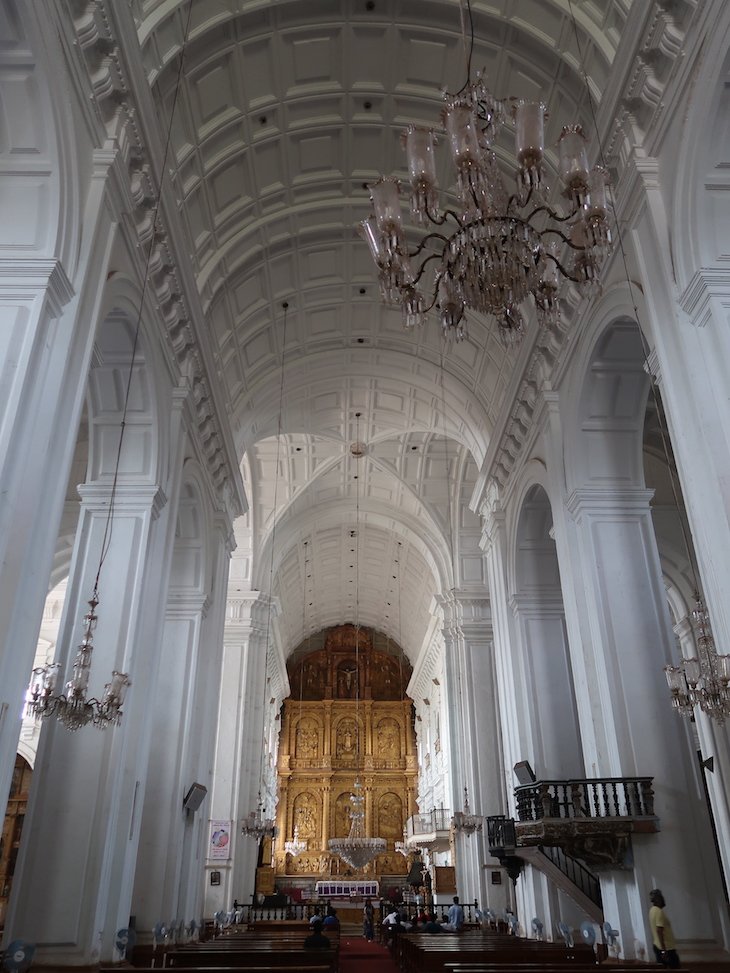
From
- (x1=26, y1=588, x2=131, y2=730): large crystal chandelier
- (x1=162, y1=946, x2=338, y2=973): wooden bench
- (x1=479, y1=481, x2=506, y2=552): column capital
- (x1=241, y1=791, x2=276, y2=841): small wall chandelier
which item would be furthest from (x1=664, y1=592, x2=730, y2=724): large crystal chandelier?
(x1=241, y1=791, x2=276, y2=841): small wall chandelier

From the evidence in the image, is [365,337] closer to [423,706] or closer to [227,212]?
[227,212]

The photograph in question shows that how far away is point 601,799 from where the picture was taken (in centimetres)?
866

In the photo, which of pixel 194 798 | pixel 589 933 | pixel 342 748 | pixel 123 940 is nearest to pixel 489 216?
pixel 589 933

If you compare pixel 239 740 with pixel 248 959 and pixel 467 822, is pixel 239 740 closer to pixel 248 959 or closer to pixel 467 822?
pixel 467 822

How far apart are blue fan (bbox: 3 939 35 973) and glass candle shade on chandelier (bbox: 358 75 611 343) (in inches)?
212

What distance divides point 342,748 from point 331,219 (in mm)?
25387

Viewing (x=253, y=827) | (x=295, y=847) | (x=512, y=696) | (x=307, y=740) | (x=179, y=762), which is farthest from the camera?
(x=307, y=740)

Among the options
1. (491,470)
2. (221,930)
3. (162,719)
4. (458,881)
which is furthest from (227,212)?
(458,881)

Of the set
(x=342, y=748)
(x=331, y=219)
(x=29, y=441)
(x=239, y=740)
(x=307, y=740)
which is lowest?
(x=29, y=441)

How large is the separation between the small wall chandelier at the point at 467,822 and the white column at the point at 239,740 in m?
4.72

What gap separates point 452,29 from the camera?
885cm

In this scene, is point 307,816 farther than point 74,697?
Yes

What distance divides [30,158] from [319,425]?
35.1 feet

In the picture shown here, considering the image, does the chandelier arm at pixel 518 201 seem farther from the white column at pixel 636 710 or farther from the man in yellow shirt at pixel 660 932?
the man in yellow shirt at pixel 660 932
